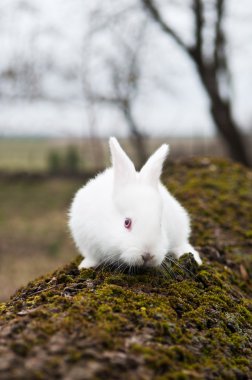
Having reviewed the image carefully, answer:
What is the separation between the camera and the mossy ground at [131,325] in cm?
204

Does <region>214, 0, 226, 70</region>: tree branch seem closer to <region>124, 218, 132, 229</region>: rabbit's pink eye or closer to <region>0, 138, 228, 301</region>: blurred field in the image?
<region>0, 138, 228, 301</region>: blurred field

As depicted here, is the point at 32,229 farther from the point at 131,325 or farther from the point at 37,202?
the point at 131,325

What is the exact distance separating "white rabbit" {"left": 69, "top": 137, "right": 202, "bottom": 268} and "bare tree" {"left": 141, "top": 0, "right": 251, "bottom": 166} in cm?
950

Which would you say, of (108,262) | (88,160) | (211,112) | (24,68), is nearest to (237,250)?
(108,262)

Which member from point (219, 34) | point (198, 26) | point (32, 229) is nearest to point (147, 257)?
point (198, 26)

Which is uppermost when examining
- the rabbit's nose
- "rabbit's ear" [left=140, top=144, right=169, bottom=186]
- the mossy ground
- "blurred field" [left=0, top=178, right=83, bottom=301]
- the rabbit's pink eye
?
"rabbit's ear" [left=140, top=144, right=169, bottom=186]

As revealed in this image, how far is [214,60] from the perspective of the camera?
1325 centimetres

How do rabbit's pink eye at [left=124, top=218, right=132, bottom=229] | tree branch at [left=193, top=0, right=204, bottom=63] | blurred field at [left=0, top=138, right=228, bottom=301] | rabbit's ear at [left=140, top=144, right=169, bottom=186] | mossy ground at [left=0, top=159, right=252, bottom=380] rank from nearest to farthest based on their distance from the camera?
mossy ground at [left=0, top=159, right=252, bottom=380] → rabbit's pink eye at [left=124, top=218, right=132, bottom=229] → rabbit's ear at [left=140, top=144, right=169, bottom=186] → blurred field at [left=0, top=138, right=228, bottom=301] → tree branch at [left=193, top=0, right=204, bottom=63]

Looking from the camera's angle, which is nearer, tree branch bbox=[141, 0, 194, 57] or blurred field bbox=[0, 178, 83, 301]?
blurred field bbox=[0, 178, 83, 301]

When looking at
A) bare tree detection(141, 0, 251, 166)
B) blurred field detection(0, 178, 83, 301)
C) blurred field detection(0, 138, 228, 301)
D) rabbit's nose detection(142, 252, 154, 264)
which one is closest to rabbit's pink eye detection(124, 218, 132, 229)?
rabbit's nose detection(142, 252, 154, 264)

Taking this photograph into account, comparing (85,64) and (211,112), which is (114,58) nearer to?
(85,64)

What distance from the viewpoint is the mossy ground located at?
2043 millimetres

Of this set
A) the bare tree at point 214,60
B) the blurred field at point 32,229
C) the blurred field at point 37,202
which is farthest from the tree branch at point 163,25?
the blurred field at point 32,229

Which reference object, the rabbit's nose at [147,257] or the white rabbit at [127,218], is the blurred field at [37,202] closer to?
the white rabbit at [127,218]
